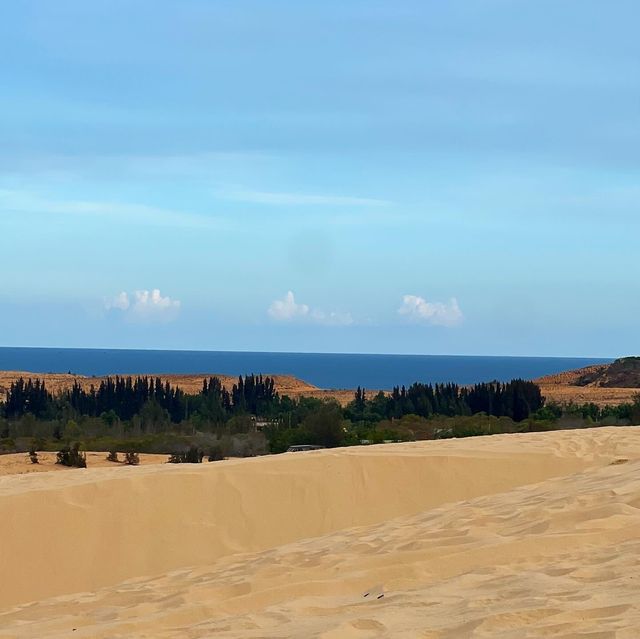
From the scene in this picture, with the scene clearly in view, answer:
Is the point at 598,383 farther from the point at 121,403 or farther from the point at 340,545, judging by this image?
the point at 340,545

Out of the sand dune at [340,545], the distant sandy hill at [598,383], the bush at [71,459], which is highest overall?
the distant sandy hill at [598,383]

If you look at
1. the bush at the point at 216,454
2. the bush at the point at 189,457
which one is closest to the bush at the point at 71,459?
the bush at the point at 189,457

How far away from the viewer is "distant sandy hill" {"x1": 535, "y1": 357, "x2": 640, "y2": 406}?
1902 inches

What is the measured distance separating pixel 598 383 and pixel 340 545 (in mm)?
54989

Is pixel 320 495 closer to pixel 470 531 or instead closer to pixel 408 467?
pixel 408 467

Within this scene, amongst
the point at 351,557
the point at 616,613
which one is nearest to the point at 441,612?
the point at 616,613

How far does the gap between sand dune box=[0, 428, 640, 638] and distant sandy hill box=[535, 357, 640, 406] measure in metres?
34.1

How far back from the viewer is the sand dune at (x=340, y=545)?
15.5 feet

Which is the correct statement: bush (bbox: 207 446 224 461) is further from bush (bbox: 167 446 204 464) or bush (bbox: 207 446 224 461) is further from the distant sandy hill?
the distant sandy hill

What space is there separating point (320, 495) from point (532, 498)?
3772 millimetres

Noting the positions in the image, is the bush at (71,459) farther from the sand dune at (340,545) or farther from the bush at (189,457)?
the sand dune at (340,545)

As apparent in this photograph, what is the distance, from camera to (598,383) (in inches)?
2349

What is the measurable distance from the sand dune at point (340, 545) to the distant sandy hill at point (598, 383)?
34.1 m

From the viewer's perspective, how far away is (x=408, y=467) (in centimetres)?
1235
